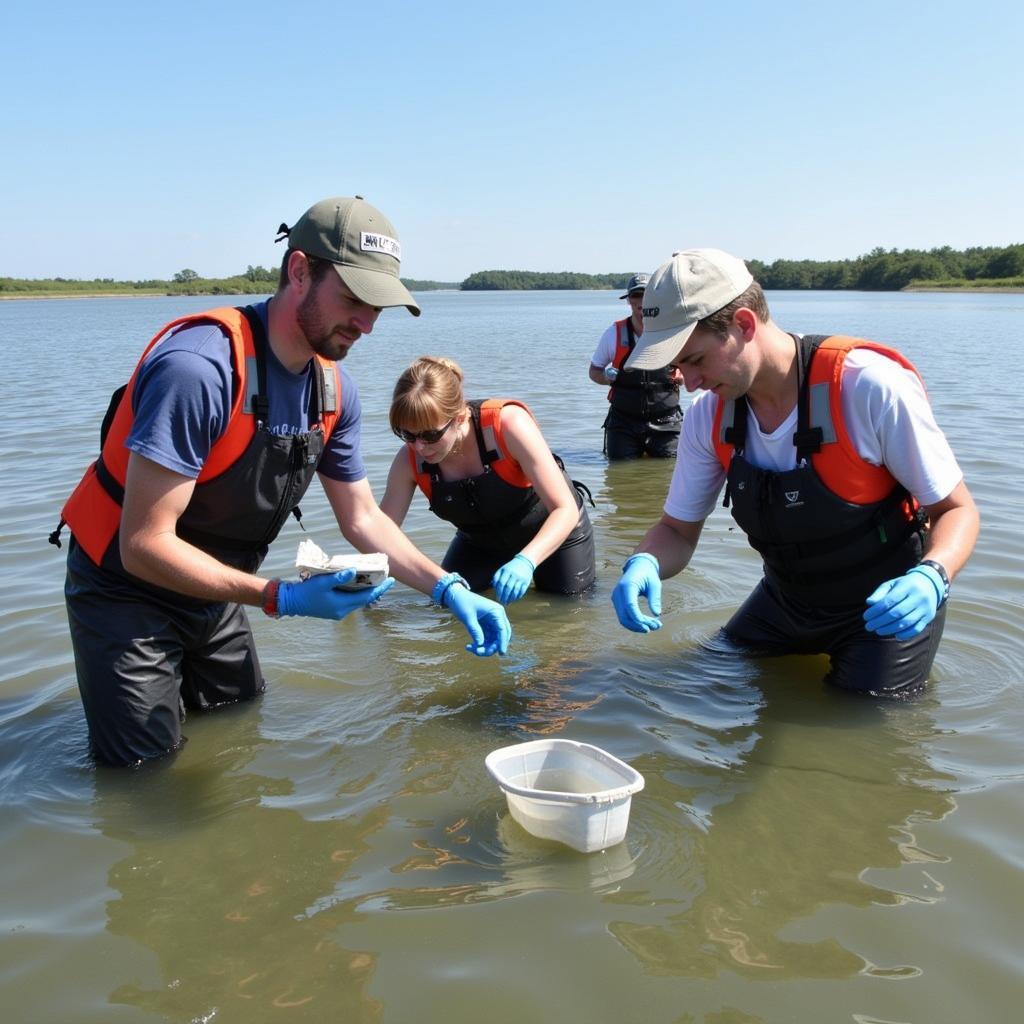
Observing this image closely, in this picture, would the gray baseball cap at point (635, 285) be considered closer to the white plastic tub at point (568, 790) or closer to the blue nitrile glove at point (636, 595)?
the blue nitrile glove at point (636, 595)

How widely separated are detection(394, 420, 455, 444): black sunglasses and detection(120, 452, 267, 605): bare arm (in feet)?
4.85

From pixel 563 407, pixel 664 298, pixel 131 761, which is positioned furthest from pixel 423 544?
pixel 563 407

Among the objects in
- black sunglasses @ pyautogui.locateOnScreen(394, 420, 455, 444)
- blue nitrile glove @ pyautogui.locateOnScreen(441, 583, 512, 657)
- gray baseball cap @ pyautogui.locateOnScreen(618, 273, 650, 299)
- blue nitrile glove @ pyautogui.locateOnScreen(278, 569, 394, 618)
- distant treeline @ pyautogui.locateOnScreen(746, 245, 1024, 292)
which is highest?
distant treeline @ pyautogui.locateOnScreen(746, 245, 1024, 292)

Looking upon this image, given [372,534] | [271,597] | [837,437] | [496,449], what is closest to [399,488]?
[496,449]

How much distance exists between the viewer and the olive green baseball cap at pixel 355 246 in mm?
3303

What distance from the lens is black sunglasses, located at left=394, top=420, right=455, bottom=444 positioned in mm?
4699

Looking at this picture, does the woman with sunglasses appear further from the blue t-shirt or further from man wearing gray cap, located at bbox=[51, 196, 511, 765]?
the blue t-shirt

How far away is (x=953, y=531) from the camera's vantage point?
11.5 ft

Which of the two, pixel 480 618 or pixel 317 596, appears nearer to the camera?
pixel 317 596

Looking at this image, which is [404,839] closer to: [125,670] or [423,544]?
[125,670]

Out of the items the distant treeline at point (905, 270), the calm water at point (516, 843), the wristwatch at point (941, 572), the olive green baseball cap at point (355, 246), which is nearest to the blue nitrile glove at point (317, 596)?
the calm water at point (516, 843)

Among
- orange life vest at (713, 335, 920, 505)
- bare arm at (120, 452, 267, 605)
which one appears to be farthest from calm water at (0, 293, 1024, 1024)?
orange life vest at (713, 335, 920, 505)

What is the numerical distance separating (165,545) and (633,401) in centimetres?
720

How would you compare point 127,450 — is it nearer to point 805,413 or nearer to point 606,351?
point 805,413
